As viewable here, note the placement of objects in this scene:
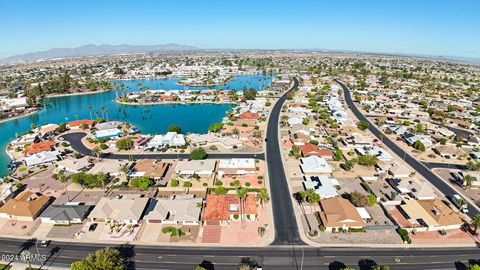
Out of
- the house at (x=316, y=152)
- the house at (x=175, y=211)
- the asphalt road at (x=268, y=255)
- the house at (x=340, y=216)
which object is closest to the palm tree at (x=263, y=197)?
the asphalt road at (x=268, y=255)

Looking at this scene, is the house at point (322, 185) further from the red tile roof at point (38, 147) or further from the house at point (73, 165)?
the red tile roof at point (38, 147)

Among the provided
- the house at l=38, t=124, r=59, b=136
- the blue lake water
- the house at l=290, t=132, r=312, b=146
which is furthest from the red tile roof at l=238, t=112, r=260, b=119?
the house at l=38, t=124, r=59, b=136

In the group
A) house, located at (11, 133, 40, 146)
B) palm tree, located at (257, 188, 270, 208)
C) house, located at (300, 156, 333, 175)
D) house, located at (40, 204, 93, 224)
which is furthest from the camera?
house, located at (11, 133, 40, 146)

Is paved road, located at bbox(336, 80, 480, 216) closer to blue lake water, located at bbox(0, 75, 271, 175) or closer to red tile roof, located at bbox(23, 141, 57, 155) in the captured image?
blue lake water, located at bbox(0, 75, 271, 175)

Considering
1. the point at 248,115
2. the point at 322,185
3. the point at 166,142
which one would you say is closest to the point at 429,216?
the point at 322,185

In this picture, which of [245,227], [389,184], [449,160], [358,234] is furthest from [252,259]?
[449,160]

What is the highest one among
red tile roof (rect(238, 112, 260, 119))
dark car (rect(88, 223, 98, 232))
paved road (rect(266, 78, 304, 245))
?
red tile roof (rect(238, 112, 260, 119))

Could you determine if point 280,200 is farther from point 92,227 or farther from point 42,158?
point 42,158
